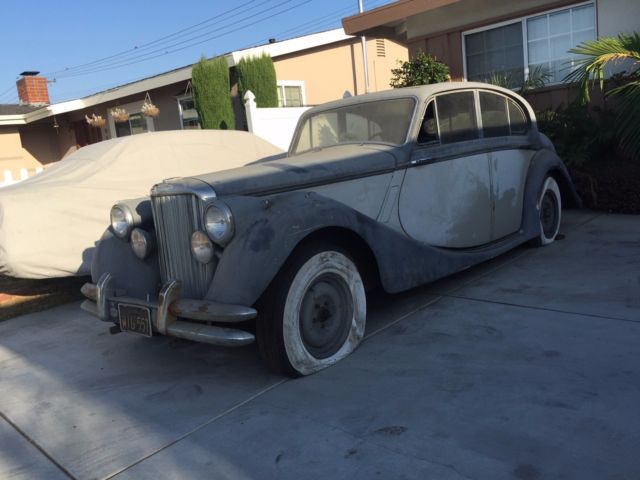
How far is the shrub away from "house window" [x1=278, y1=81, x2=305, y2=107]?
14.8 feet

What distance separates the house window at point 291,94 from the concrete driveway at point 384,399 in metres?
9.61

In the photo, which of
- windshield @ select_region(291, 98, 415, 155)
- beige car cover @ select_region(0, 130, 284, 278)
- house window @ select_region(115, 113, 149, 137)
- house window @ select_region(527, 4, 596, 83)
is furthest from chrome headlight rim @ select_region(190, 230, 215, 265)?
house window @ select_region(115, 113, 149, 137)

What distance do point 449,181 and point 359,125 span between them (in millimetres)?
868

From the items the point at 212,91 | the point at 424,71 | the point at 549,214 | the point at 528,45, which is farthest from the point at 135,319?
the point at 212,91

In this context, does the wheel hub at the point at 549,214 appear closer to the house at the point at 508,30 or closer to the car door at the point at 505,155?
the car door at the point at 505,155

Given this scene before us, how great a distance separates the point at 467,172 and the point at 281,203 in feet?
6.81

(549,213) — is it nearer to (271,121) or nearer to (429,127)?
(429,127)

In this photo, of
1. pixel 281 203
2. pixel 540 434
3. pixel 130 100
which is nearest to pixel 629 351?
pixel 540 434

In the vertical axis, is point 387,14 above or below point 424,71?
above

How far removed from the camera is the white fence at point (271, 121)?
1128 cm

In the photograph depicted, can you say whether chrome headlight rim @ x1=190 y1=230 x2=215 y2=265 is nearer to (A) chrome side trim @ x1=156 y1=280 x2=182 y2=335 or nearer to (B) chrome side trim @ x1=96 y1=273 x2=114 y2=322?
(A) chrome side trim @ x1=156 y1=280 x2=182 y2=335

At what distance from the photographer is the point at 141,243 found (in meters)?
3.80

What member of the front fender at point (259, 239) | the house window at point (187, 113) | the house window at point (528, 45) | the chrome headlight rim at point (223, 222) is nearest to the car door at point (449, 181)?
the front fender at point (259, 239)

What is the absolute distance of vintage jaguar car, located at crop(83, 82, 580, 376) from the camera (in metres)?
3.20
